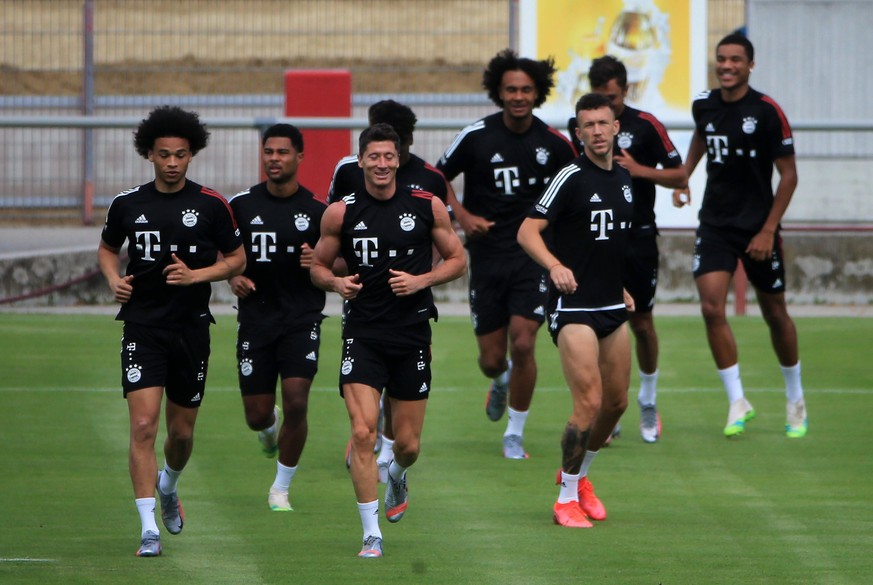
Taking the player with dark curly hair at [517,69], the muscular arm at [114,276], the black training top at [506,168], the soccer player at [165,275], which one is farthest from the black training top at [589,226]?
the muscular arm at [114,276]

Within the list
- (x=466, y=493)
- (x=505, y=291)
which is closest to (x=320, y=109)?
(x=505, y=291)

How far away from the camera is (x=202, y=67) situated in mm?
21125

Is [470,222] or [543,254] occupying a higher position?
[470,222]

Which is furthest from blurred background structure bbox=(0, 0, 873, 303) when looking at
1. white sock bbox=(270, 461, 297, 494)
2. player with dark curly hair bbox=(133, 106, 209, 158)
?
player with dark curly hair bbox=(133, 106, 209, 158)

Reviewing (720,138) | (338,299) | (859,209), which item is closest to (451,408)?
(720,138)

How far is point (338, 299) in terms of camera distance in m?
17.6

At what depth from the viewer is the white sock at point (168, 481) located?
832 cm

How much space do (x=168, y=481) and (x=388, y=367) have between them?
1.30 metres

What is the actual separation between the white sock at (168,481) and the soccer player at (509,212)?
2757mm

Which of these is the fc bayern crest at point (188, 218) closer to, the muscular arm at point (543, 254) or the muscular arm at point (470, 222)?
the muscular arm at point (543, 254)

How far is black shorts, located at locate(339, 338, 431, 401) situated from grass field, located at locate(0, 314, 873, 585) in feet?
2.55

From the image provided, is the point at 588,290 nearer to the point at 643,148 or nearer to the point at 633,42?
the point at 643,148

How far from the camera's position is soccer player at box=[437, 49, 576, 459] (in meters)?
10.5

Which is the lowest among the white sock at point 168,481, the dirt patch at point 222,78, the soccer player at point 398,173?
the white sock at point 168,481
